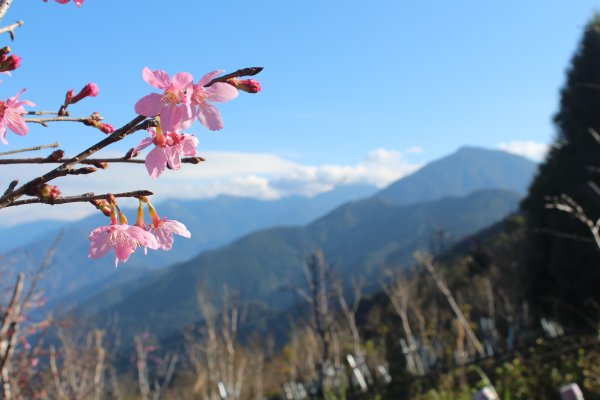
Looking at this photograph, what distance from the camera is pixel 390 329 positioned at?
19.0 metres

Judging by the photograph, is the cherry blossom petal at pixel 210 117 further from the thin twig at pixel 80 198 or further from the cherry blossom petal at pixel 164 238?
the cherry blossom petal at pixel 164 238

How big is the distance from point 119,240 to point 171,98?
13.7 inches

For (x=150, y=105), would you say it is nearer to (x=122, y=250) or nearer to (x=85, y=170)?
(x=85, y=170)

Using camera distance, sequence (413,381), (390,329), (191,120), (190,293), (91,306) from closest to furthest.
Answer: (191,120)
(413,381)
(390,329)
(190,293)
(91,306)

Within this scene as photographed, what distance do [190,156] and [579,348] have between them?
764 cm

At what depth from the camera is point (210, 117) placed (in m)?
0.88

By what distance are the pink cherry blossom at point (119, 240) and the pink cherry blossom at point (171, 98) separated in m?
0.25

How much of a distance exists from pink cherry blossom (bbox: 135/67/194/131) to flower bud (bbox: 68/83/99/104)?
0.22m

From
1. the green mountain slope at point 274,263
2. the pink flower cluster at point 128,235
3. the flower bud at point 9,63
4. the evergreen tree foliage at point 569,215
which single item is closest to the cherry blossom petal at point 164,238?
the pink flower cluster at point 128,235

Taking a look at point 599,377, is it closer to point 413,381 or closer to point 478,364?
point 478,364

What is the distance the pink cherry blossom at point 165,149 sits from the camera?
885mm

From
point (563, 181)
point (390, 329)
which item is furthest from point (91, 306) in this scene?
point (563, 181)

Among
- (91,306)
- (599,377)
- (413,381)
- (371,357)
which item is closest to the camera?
(599,377)

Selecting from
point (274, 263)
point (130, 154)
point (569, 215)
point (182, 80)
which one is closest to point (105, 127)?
point (130, 154)
